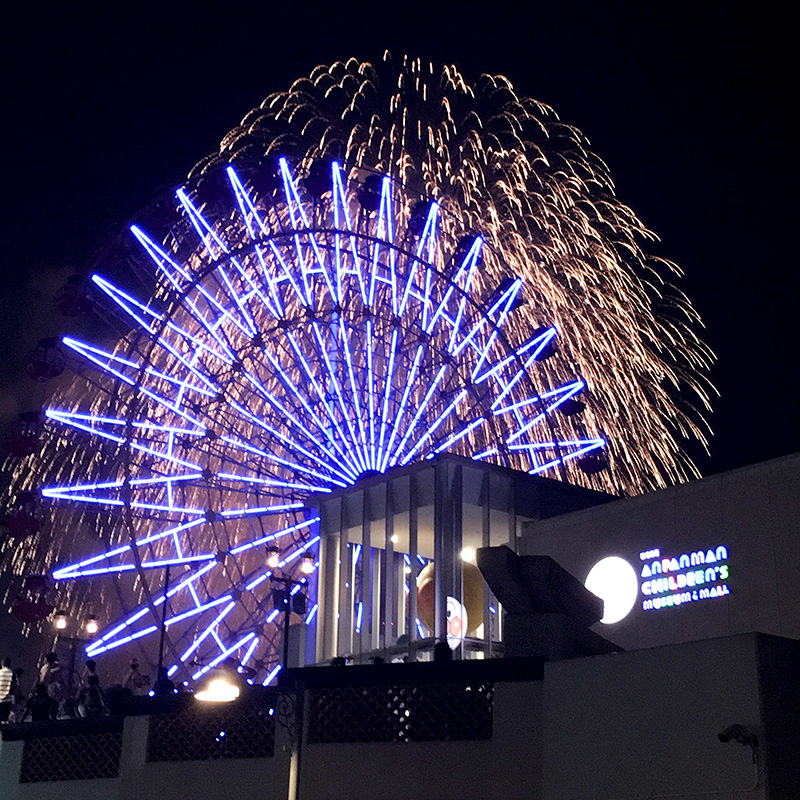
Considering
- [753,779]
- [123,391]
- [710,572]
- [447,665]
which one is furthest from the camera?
[123,391]

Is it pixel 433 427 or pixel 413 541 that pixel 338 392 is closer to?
pixel 433 427

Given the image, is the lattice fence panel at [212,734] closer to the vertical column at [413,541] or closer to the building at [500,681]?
the building at [500,681]

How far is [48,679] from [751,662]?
46.2 feet

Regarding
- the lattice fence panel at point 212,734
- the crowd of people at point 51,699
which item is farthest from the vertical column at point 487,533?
the lattice fence panel at point 212,734

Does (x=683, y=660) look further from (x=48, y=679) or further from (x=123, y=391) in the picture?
(x=123, y=391)

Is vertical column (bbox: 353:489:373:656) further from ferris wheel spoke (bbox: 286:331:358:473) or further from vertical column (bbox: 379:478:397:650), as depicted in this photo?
ferris wheel spoke (bbox: 286:331:358:473)

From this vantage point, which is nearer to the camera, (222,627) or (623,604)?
(623,604)

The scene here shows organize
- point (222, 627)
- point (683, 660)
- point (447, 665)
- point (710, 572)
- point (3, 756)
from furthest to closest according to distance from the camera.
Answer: point (222, 627) → point (710, 572) → point (3, 756) → point (447, 665) → point (683, 660)

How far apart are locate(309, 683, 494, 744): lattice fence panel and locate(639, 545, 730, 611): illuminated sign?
7.58 metres

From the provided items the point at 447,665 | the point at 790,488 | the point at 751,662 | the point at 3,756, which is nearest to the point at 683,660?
the point at 751,662

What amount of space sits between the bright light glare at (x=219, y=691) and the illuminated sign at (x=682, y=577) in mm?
9430

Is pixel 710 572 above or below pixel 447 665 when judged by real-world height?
above

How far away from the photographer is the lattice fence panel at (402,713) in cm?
1430

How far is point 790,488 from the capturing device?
19.6 m
